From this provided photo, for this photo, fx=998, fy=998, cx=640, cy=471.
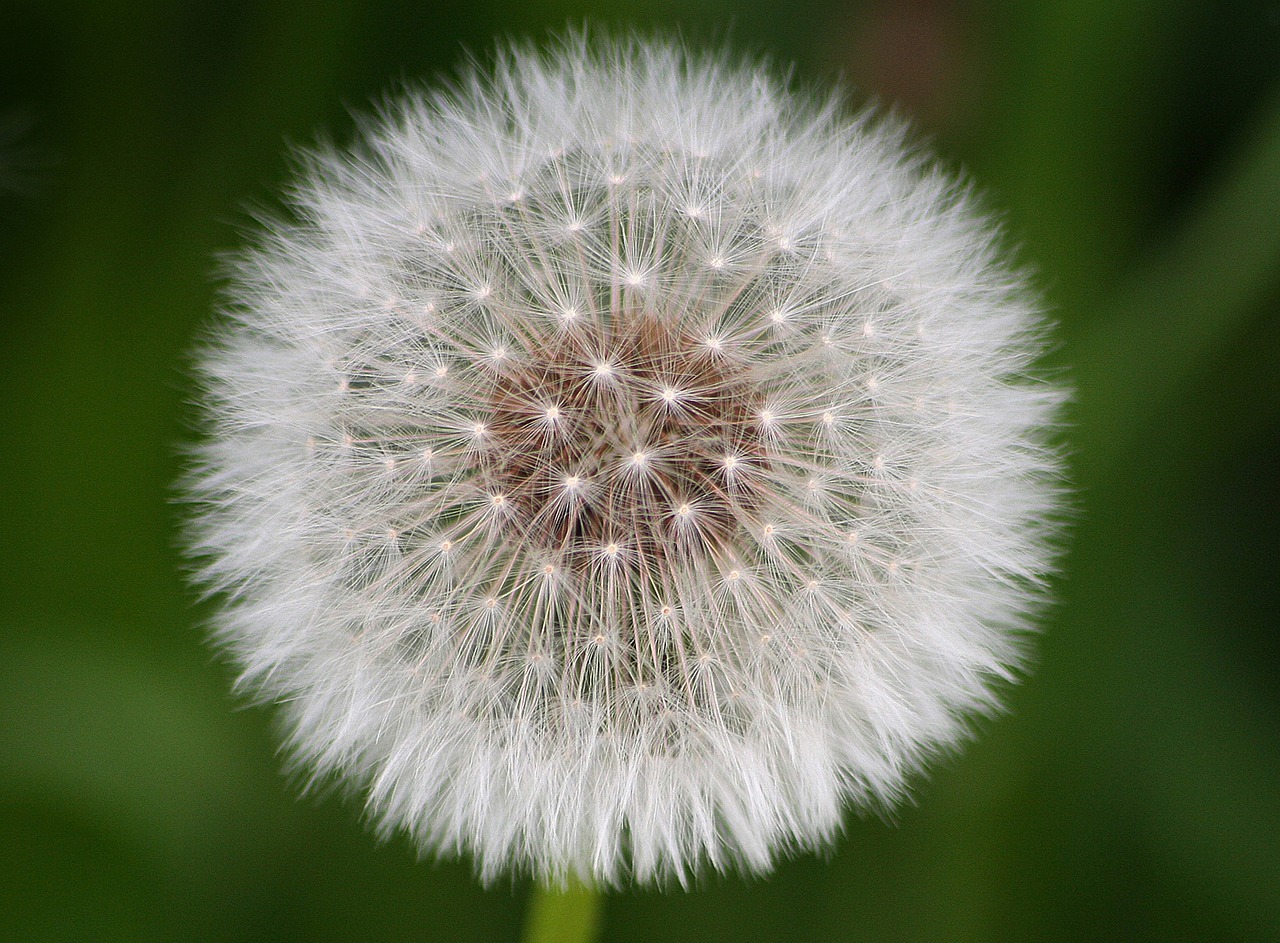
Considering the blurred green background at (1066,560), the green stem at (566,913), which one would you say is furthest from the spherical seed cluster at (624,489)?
the blurred green background at (1066,560)

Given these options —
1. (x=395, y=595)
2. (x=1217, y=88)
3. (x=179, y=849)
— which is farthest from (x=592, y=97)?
(x=179, y=849)

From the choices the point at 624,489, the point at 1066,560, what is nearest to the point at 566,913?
the point at 624,489

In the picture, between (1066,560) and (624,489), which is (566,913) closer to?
(624,489)

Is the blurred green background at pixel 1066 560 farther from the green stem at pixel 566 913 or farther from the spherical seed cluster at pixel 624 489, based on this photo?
the spherical seed cluster at pixel 624 489

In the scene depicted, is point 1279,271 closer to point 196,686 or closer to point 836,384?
point 836,384

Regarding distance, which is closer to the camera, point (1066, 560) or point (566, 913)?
point (566, 913)
